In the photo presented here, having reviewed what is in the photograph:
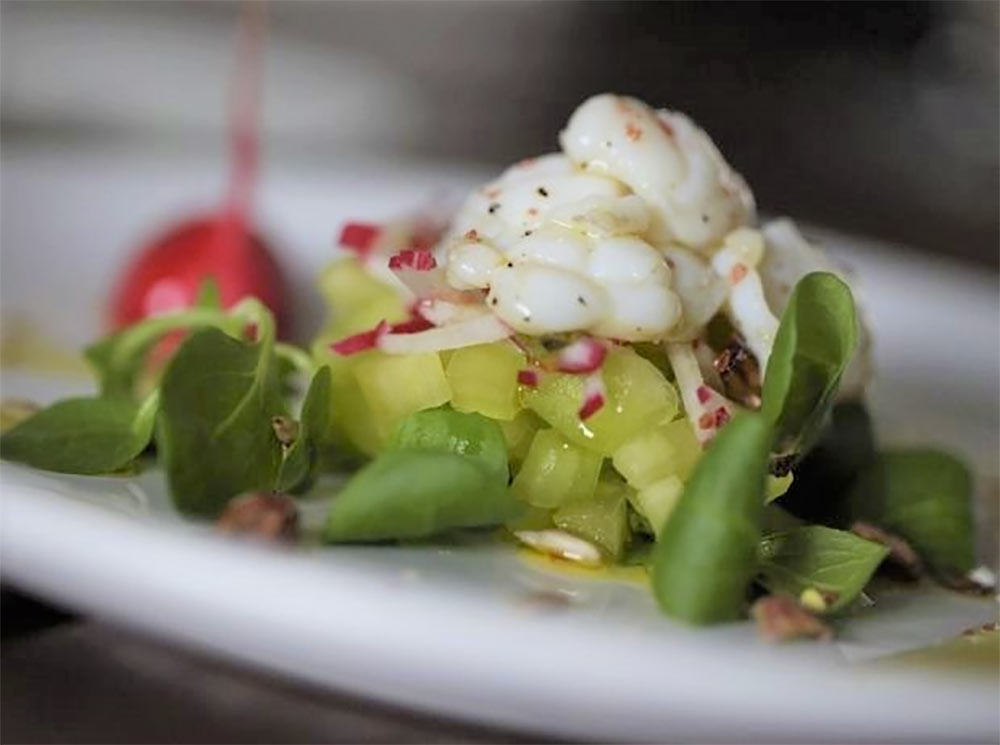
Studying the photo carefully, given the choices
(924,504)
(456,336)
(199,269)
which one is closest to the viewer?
(456,336)

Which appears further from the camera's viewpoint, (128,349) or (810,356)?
(128,349)

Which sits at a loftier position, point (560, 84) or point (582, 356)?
point (582, 356)

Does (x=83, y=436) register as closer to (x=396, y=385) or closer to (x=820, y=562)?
(x=396, y=385)

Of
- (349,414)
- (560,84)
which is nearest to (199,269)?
(349,414)

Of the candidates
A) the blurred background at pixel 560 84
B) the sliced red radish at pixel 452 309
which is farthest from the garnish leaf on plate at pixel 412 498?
the blurred background at pixel 560 84

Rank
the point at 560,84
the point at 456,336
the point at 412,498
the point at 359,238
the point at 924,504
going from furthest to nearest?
the point at 560,84
the point at 359,238
the point at 924,504
the point at 456,336
the point at 412,498

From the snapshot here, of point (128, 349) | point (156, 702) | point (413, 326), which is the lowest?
point (156, 702)
